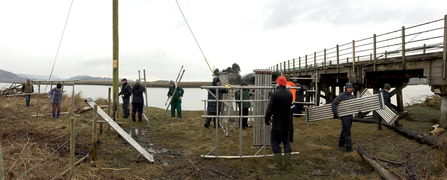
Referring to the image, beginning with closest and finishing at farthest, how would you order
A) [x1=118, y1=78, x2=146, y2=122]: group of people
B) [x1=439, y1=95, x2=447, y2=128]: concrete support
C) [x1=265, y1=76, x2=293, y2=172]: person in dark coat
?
[x1=265, y1=76, x2=293, y2=172]: person in dark coat → [x1=439, y1=95, x2=447, y2=128]: concrete support → [x1=118, y1=78, x2=146, y2=122]: group of people

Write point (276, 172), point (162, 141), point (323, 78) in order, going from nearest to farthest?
point (276, 172)
point (162, 141)
point (323, 78)

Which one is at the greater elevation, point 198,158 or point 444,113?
point 444,113

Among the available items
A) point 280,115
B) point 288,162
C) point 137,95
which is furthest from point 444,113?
point 137,95

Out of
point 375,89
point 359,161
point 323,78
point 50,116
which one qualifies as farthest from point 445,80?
point 50,116

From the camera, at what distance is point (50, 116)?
988 centimetres

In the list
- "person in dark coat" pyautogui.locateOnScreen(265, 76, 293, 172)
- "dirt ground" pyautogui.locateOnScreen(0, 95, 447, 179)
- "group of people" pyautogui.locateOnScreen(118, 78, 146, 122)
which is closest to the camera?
"dirt ground" pyautogui.locateOnScreen(0, 95, 447, 179)

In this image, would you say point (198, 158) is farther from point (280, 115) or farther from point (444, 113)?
point (444, 113)

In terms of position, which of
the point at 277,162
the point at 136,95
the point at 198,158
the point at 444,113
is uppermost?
the point at 136,95

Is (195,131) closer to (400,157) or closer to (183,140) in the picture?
(183,140)

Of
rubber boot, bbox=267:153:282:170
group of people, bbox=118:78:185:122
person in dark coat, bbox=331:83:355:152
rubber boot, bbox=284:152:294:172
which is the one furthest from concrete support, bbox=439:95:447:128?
group of people, bbox=118:78:185:122

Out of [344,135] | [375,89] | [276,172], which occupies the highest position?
[375,89]

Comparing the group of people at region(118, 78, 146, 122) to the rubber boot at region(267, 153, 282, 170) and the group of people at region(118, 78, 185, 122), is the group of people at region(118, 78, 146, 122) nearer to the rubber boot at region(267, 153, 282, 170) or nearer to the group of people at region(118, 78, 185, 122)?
the group of people at region(118, 78, 185, 122)

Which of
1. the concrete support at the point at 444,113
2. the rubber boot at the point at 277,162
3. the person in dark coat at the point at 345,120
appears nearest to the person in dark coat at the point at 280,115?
the rubber boot at the point at 277,162

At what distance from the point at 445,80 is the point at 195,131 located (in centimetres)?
819
